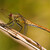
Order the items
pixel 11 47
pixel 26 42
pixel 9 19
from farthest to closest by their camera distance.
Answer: pixel 9 19 → pixel 11 47 → pixel 26 42

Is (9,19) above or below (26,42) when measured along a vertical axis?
above

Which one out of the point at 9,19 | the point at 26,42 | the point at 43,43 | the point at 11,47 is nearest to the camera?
the point at 26,42

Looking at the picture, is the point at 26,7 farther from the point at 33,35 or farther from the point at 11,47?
the point at 11,47

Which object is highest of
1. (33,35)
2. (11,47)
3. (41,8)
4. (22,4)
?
(41,8)

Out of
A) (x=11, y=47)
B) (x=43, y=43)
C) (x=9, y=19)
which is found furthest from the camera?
(x=43, y=43)

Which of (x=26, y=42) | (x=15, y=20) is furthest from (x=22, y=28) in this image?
(x=26, y=42)

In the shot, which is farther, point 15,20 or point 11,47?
point 15,20

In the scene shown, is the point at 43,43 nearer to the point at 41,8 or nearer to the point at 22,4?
the point at 41,8

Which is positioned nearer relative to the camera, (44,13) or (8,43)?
(8,43)

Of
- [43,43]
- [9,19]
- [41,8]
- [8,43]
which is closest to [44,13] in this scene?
[41,8]
